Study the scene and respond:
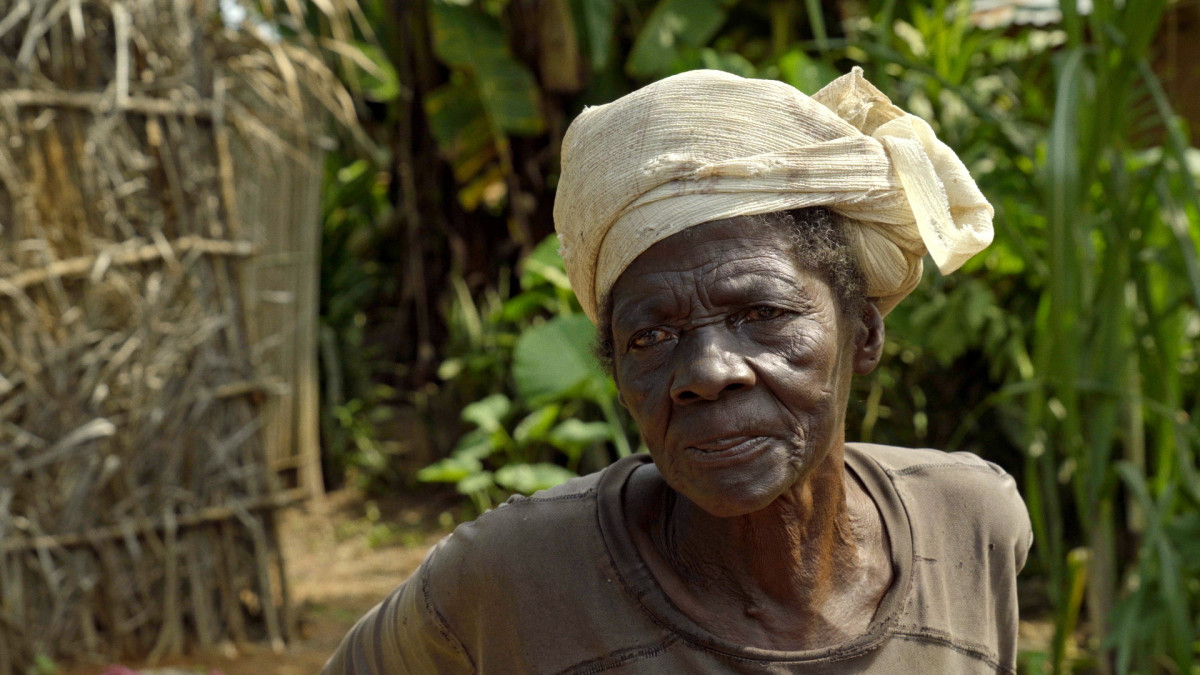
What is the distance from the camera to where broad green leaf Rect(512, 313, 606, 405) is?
474cm

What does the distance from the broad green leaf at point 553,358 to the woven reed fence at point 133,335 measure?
106cm

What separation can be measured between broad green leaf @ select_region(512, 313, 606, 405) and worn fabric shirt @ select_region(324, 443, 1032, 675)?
3.09 m

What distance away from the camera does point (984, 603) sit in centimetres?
159

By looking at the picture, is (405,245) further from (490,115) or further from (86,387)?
(86,387)

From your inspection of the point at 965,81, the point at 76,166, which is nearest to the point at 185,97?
the point at 76,166

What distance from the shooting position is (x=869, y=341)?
1.52m

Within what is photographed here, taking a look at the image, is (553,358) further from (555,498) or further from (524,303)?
(555,498)

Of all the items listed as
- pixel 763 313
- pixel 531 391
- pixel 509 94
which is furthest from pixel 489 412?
pixel 763 313

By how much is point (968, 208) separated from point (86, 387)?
3.35m

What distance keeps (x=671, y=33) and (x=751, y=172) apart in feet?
14.4

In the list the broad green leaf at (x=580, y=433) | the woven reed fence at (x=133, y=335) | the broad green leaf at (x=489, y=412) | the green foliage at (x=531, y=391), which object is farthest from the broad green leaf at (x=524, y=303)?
the woven reed fence at (x=133, y=335)

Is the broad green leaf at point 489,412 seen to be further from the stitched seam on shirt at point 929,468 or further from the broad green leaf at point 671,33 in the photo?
the stitched seam on shirt at point 929,468

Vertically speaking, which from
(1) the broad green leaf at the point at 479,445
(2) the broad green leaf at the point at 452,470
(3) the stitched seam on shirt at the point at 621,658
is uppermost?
(3) the stitched seam on shirt at the point at 621,658

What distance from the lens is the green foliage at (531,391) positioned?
15.6ft
